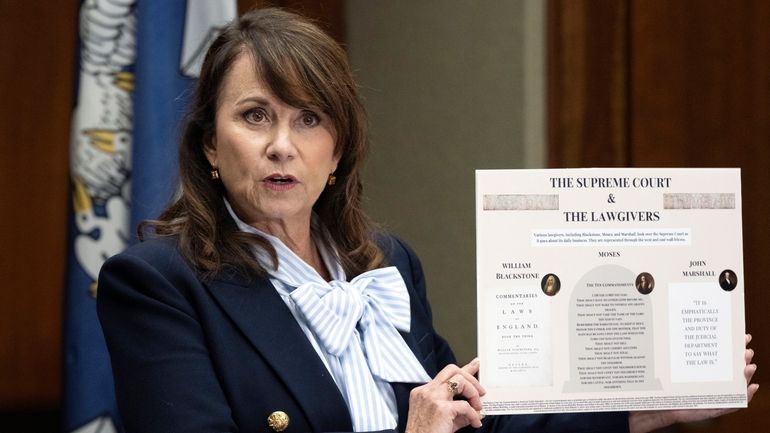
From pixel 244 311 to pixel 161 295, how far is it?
0.16 m

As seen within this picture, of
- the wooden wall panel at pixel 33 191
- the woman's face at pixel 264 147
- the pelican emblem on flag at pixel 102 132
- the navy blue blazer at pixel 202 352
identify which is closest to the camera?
the navy blue blazer at pixel 202 352

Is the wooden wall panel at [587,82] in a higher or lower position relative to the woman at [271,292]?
higher

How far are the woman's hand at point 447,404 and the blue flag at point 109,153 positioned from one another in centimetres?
94

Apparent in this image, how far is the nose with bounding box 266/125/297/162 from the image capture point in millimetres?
2043

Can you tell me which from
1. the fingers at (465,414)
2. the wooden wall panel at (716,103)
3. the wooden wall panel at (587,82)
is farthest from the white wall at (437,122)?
the fingers at (465,414)

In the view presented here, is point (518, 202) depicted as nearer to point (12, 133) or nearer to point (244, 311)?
point (244, 311)

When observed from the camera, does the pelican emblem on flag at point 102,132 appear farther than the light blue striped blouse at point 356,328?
Yes

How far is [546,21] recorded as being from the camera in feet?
11.1

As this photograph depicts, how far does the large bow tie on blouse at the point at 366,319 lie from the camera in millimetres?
2061

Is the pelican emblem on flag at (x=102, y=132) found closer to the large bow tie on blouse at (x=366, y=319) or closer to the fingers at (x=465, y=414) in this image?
the large bow tie on blouse at (x=366, y=319)

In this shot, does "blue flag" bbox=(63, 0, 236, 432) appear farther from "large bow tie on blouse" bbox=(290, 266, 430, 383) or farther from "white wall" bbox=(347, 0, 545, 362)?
"white wall" bbox=(347, 0, 545, 362)

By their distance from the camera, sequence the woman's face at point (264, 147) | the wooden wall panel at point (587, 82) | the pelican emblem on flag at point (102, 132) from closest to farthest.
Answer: the woman's face at point (264, 147) → the pelican emblem on flag at point (102, 132) → the wooden wall panel at point (587, 82)

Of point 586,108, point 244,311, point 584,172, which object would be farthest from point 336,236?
point 586,108

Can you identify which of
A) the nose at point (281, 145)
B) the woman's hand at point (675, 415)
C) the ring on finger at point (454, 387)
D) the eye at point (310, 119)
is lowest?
the woman's hand at point (675, 415)
